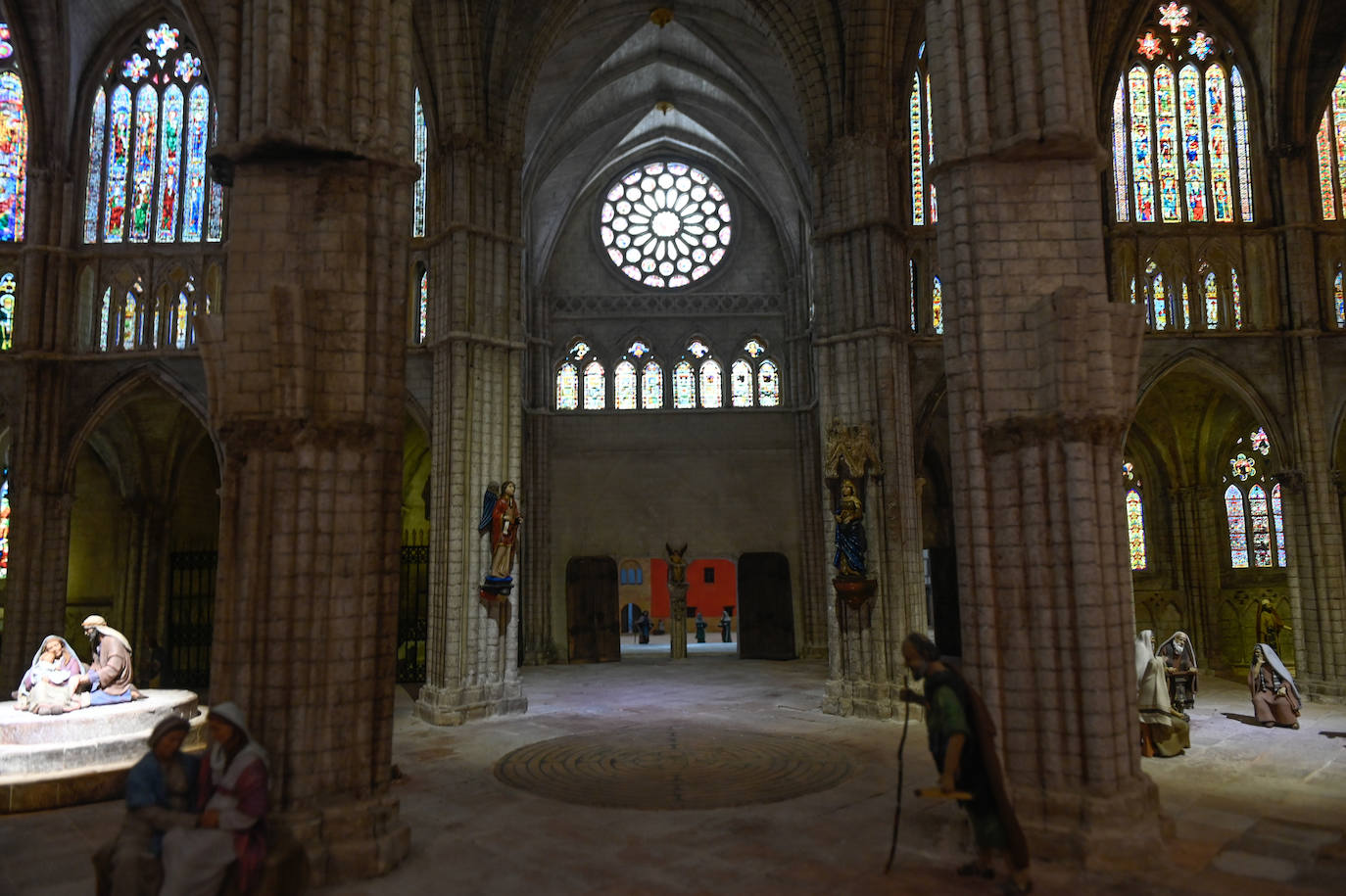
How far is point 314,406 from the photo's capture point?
794cm

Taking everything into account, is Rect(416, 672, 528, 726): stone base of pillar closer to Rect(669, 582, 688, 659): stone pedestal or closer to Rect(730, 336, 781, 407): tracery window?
Rect(669, 582, 688, 659): stone pedestal

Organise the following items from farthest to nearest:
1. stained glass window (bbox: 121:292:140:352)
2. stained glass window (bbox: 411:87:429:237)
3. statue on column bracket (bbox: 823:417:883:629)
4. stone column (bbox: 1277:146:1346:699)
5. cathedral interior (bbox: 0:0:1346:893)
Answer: stained glass window (bbox: 411:87:429:237) < stained glass window (bbox: 121:292:140:352) < stone column (bbox: 1277:146:1346:699) < statue on column bracket (bbox: 823:417:883:629) < cathedral interior (bbox: 0:0:1346:893)

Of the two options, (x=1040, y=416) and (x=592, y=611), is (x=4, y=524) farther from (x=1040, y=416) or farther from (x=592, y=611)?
(x=1040, y=416)

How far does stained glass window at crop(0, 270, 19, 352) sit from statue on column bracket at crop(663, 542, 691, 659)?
1533cm

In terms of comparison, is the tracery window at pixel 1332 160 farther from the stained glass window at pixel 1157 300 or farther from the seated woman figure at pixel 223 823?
the seated woman figure at pixel 223 823

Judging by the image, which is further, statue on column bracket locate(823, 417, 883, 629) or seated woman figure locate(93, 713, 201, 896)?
statue on column bracket locate(823, 417, 883, 629)

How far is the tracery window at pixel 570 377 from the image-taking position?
91.0 ft

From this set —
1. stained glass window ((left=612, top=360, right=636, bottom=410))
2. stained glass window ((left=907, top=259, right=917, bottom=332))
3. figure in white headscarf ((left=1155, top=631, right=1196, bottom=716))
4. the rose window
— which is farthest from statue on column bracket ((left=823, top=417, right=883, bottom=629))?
the rose window

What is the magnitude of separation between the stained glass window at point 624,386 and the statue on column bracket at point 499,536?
11.9 metres

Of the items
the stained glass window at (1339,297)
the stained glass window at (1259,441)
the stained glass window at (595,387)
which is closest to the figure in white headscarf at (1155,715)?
the stained glass window at (1339,297)

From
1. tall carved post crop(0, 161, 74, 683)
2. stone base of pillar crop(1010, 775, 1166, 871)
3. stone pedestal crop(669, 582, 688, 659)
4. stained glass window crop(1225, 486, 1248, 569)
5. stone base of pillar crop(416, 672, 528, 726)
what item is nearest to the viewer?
stone base of pillar crop(1010, 775, 1166, 871)

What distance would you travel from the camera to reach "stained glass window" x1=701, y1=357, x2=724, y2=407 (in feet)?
91.8

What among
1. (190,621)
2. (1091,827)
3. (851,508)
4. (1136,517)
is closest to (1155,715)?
(1091,827)

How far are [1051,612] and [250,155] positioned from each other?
7753mm
